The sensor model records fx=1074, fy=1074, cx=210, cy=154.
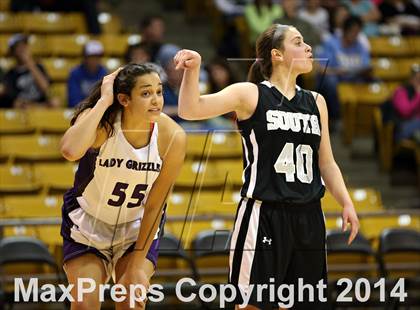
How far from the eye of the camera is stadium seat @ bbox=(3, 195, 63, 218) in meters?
9.25

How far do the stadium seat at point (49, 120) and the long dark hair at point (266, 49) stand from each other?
5116 mm

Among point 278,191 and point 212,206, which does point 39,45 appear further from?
point 278,191

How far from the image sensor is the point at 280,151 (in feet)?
18.2

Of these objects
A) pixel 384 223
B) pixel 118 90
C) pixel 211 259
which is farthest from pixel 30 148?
pixel 118 90

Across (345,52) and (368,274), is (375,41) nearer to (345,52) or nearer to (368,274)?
(345,52)

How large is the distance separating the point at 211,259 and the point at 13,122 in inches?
116

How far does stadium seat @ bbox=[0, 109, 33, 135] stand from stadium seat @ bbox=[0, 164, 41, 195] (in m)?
0.88

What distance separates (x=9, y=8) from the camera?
43.9ft

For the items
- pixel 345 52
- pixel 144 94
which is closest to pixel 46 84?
pixel 345 52

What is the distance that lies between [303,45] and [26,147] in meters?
5.09

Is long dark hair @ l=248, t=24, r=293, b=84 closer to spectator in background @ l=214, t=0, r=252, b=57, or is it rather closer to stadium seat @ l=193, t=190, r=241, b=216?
stadium seat @ l=193, t=190, r=241, b=216

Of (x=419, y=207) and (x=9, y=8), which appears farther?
(x=9, y=8)

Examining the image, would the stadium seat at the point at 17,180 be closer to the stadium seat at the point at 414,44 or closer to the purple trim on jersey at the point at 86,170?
the purple trim on jersey at the point at 86,170

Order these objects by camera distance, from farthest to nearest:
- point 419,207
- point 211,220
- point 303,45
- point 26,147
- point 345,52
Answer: point 345,52, point 419,207, point 26,147, point 211,220, point 303,45
